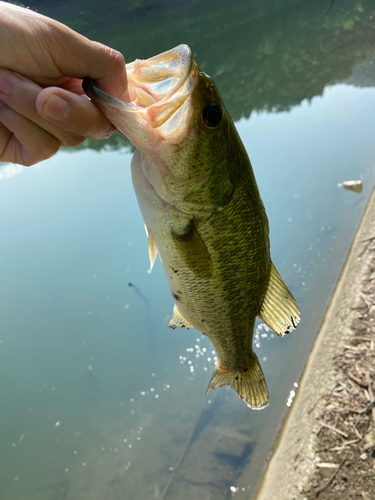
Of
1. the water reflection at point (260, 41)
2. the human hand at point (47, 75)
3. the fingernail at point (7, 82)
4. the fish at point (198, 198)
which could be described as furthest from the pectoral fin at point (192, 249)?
the water reflection at point (260, 41)

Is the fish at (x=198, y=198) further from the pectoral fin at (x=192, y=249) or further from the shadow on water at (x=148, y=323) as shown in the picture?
the shadow on water at (x=148, y=323)

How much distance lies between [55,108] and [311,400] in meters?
3.23

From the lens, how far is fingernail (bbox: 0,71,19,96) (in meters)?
0.93

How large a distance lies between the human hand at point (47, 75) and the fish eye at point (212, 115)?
0.26 metres

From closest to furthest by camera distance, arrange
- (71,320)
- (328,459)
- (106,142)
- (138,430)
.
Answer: (328,459)
(138,430)
(71,320)
(106,142)

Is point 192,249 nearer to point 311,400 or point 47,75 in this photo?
point 47,75

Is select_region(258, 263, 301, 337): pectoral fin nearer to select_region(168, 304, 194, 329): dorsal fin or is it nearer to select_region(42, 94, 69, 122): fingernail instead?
select_region(168, 304, 194, 329): dorsal fin

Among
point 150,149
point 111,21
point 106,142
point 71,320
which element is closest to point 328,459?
point 150,149

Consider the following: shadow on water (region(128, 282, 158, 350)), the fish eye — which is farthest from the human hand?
shadow on water (region(128, 282, 158, 350))

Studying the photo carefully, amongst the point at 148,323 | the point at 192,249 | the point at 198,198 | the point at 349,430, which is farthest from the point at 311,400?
the point at 198,198

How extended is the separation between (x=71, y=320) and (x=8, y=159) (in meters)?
3.66

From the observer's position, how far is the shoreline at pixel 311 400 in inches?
105

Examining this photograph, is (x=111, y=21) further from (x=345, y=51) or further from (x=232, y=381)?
(x=232, y=381)

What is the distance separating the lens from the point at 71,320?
184 inches
